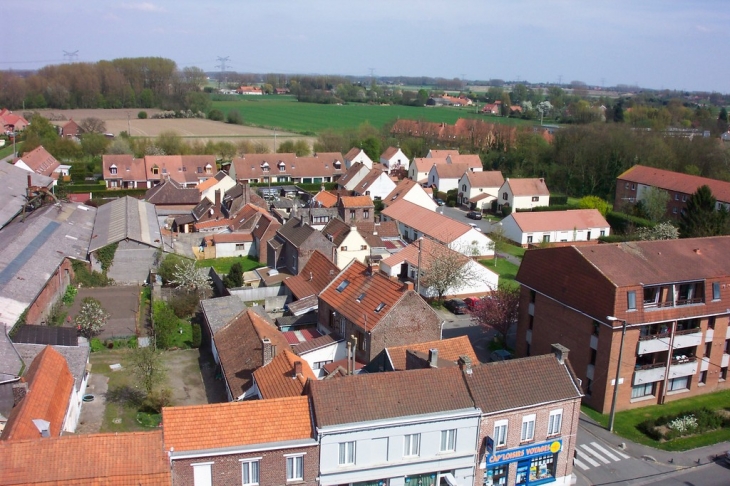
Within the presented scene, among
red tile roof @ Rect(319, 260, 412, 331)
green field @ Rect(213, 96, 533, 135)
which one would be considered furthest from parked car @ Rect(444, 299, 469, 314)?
Answer: green field @ Rect(213, 96, 533, 135)

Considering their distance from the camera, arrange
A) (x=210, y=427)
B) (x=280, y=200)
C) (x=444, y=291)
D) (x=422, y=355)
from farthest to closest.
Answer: (x=280, y=200)
(x=444, y=291)
(x=422, y=355)
(x=210, y=427)

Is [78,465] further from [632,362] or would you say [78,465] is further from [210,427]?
[632,362]

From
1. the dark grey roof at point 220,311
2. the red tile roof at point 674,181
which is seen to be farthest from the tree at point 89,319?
the red tile roof at point 674,181

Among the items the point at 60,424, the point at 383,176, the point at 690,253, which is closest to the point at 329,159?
the point at 383,176

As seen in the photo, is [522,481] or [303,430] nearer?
[303,430]

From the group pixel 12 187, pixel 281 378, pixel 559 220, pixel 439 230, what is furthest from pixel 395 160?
pixel 281 378

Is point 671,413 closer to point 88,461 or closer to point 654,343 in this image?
point 654,343
